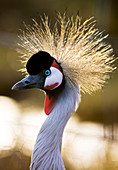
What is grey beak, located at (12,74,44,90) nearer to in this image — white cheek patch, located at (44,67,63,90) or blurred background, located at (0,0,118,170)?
white cheek patch, located at (44,67,63,90)

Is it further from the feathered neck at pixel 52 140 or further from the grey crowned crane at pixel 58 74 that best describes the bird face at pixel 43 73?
the feathered neck at pixel 52 140

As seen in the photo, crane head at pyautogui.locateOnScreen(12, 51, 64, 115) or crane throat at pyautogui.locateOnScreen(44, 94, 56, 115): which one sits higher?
crane head at pyautogui.locateOnScreen(12, 51, 64, 115)

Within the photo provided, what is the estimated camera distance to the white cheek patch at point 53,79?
146 centimetres

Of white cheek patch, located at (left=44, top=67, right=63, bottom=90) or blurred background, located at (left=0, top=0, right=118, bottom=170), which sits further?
blurred background, located at (left=0, top=0, right=118, bottom=170)

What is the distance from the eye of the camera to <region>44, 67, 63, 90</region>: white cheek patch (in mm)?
1456

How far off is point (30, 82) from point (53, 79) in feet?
0.32

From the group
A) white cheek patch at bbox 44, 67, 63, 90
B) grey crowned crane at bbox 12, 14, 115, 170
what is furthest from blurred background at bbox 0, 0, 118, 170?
white cheek patch at bbox 44, 67, 63, 90

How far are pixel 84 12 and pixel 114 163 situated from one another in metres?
3.33

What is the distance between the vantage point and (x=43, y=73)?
146cm

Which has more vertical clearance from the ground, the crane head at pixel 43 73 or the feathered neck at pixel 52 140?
the crane head at pixel 43 73

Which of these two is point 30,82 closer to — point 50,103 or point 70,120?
point 50,103

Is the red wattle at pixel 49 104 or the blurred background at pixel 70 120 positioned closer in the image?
the red wattle at pixel 49 104

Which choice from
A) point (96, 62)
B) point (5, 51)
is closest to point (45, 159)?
point (96, 62)

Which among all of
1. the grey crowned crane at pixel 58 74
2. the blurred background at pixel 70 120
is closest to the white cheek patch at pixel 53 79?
the grey crowned crane at pixel 58 74
